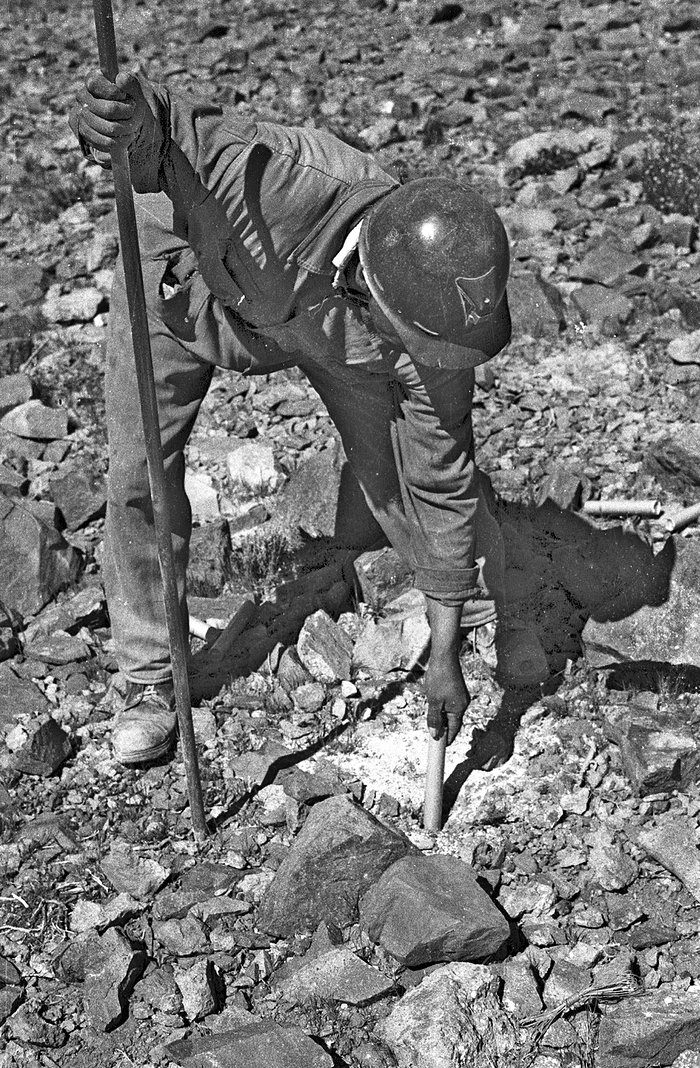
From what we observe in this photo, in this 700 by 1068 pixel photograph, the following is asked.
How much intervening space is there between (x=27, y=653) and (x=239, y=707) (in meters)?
0.84

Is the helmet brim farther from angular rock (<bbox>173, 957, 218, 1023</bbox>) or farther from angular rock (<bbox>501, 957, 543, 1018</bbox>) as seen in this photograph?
angular rock (<bbox>173, 957, 218, 1023</bbox>)

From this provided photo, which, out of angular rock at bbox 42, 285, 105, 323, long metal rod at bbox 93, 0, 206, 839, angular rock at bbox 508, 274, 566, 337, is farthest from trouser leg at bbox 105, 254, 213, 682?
angular rock at bbox 42, 285, 105, 323

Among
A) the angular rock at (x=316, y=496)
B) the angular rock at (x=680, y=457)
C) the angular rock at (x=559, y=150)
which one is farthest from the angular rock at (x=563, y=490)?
the angular rock at (x=559, y=150)

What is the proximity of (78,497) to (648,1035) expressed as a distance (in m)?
3.27

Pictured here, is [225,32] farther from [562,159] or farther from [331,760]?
[331,760]

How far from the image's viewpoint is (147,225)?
3943 millimetres

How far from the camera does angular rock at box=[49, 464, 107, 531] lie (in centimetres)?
557

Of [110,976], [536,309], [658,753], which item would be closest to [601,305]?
[536,309]

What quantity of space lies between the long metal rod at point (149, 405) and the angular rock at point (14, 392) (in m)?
2.55

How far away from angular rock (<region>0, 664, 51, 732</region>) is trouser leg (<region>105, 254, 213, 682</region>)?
0.36m

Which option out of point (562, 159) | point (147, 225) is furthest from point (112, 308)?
point (562, 159)

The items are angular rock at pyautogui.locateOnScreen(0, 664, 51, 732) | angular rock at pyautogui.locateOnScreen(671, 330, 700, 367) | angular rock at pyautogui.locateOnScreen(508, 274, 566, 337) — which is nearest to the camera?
angular rock at pyautogui.locateOnScreen(0, 664, 51, 732)

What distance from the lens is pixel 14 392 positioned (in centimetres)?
647

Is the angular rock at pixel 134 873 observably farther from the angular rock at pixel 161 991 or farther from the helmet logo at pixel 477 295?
the helmet logo at pixel 477 295
